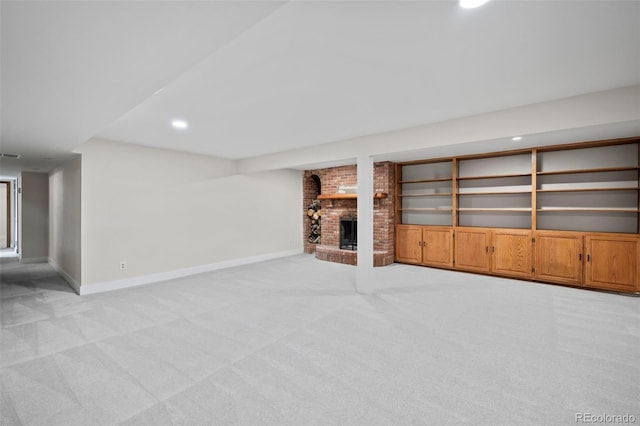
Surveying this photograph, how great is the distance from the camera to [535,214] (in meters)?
5.05

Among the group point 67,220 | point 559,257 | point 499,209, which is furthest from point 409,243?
point 67,220

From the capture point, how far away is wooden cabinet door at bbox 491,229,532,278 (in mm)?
5105

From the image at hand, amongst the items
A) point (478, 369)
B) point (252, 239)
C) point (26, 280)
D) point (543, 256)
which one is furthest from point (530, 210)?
point (26, 280)

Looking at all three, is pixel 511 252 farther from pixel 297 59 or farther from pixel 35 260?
pixel 35 260

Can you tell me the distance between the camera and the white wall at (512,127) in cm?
278

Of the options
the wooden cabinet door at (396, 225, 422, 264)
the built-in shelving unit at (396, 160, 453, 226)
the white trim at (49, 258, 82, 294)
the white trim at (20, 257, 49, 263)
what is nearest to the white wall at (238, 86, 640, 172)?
the built-in shelving unit at (396, 160, 453, 226)

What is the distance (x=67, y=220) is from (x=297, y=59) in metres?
5.42

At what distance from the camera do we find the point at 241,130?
4.15m

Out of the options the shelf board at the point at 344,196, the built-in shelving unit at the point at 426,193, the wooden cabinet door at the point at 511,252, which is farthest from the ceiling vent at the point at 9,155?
the wooden cabinet door at the point at 511,252

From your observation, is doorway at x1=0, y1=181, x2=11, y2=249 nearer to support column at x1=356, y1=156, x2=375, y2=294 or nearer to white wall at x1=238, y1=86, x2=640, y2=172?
white wall at x1=238, y1=86, x2=640, y2=172

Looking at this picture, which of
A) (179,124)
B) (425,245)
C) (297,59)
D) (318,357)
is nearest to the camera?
(297,59)

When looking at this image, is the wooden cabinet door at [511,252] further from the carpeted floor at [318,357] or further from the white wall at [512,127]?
the white wall at [512,127]

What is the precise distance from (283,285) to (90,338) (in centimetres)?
257

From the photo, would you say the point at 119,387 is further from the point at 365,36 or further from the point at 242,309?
the point at 365,36
